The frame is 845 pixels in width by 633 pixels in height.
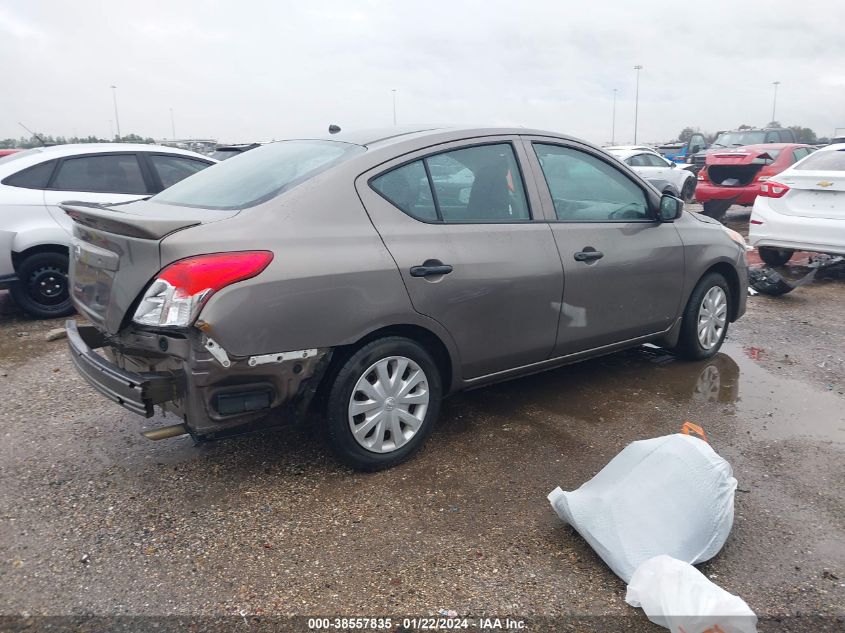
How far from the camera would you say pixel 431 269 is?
136 inches

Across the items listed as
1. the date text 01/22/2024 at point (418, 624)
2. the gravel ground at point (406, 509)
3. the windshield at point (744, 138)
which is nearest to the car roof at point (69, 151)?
the gravel ground at point (406, 509)

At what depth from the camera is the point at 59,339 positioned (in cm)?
585

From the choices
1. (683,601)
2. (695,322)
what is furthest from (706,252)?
(683,601)

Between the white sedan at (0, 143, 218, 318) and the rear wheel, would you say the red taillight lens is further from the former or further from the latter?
the rear wheel

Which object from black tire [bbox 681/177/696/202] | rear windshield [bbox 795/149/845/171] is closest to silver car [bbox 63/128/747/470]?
rear windshield [bbox 795/149/845/171]

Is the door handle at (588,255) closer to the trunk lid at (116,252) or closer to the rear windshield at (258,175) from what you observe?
the rear windshield at (258,175)

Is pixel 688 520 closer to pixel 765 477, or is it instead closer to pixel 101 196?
pixel 765 477

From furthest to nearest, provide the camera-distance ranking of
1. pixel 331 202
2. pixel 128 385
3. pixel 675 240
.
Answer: pixel 675 240 → pixel 331 202 → pixel 128 385

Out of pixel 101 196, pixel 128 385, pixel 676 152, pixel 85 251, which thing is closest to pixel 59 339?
pixel 101 196

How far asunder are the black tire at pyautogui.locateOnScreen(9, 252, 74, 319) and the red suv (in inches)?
433

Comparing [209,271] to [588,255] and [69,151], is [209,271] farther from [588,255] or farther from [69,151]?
[69,151]

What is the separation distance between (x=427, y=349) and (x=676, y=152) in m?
31.6

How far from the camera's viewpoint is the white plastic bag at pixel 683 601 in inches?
84.4

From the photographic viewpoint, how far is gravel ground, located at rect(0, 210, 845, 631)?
8.57ft
